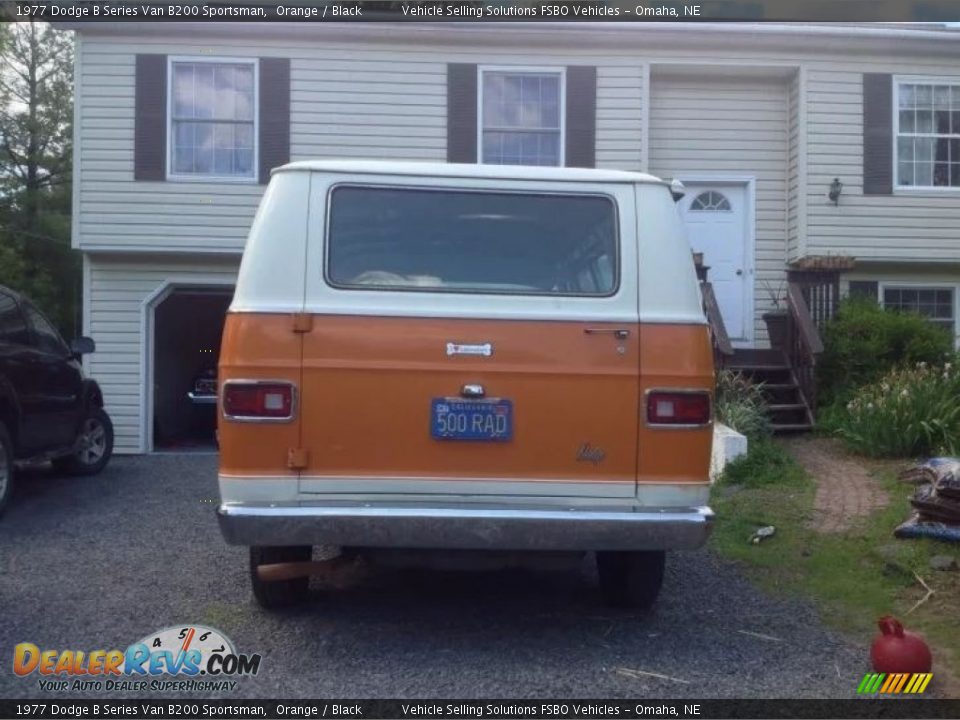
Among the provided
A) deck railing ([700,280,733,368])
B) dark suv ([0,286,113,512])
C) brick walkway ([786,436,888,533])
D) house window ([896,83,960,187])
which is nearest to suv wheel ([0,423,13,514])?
dark suv ([0,286,113,512])

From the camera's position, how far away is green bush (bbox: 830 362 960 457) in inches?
357

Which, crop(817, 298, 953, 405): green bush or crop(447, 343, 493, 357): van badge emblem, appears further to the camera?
crop(817, 298, 953, 405): green bush

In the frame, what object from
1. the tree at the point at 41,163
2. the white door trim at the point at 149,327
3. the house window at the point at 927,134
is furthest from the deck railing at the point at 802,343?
the tree at the point at 41,163

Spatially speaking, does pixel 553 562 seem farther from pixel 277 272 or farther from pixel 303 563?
pixel 277 272

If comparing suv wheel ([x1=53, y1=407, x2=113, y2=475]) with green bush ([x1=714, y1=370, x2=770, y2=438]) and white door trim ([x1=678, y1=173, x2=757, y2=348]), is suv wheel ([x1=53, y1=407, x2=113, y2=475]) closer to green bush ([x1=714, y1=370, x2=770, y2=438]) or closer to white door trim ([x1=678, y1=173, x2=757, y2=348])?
green bush ([x1=714, y1=370, x2=770, y2=438])

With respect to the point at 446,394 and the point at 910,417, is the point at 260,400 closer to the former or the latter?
the point at 446,394

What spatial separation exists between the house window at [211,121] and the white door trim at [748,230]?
5351 mm

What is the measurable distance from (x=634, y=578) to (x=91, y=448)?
681 centimetres

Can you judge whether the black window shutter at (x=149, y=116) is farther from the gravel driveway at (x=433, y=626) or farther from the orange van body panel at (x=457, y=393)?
the orange van body panel at (x=457, y=393)

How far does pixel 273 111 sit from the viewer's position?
12867mm

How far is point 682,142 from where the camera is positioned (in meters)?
13.6

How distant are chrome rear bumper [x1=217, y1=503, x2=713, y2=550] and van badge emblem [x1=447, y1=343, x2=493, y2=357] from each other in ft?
2.28

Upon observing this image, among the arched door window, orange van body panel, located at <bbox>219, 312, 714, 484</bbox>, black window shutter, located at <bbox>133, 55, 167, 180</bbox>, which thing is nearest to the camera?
orange van body panel, located at <bbox>219, 312, 714, 484</bbox>

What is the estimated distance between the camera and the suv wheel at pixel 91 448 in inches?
415
